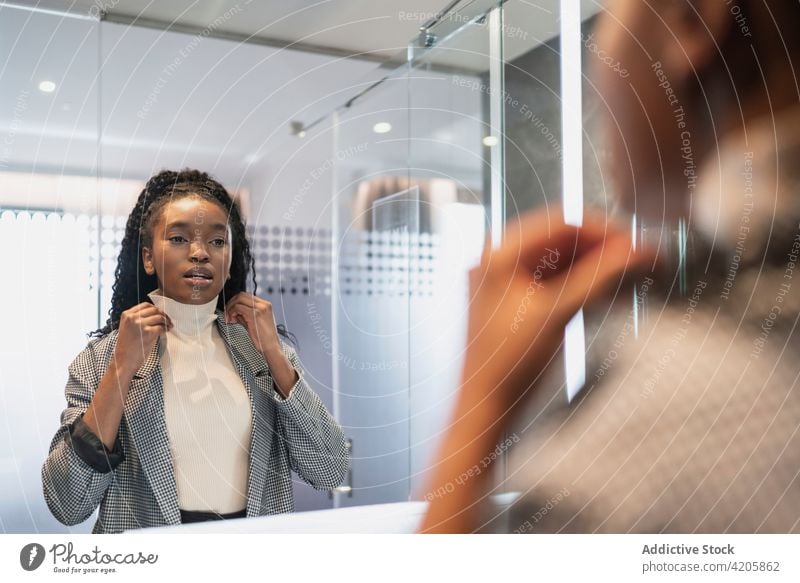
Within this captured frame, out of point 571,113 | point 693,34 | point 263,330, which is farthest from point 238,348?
point 693,34

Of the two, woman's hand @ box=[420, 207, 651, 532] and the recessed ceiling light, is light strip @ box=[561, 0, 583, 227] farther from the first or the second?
the recessed ceiling light

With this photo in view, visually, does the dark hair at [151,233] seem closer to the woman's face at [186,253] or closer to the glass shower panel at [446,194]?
the woman's face at [186,253]

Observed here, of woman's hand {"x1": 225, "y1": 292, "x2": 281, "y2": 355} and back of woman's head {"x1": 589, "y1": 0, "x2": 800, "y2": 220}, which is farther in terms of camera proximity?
back of woman's head {"x1": 589, "y1": 0, "x2": 800, "y2": 220}

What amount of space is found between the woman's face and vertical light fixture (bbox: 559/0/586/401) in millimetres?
301

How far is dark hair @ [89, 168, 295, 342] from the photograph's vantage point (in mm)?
511

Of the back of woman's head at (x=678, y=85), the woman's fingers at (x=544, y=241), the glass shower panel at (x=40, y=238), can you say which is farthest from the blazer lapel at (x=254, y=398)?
the back of woman's head at (x=678, y=85)

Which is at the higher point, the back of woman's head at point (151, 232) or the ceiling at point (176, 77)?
the ceiling at point (176, 77)

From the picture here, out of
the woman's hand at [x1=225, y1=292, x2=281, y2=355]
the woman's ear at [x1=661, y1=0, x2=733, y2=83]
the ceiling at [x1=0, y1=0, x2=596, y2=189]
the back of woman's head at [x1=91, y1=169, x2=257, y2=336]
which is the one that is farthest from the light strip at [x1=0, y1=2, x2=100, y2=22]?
the woman's ear at [x1=661, y1=0, x2=733, y2=83]

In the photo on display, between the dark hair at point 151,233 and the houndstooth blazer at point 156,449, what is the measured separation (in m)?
0.02

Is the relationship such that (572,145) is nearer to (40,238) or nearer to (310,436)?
(310,436)

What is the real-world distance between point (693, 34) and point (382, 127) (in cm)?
30

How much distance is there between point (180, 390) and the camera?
1.68 ft

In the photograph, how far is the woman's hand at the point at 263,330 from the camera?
0.53 metres

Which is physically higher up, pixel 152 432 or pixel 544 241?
pixel 544 241
